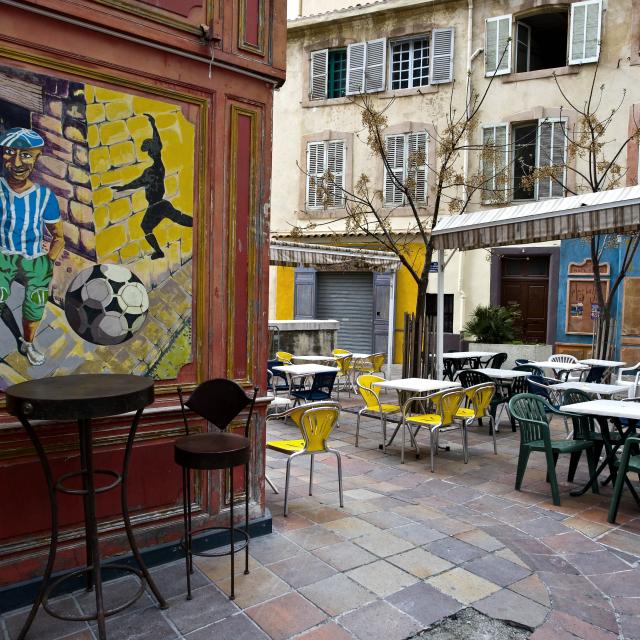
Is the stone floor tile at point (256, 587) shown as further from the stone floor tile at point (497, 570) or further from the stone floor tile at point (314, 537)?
the stone floor tile at point (497, 570)

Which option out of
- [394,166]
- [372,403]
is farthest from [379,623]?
[394,166]

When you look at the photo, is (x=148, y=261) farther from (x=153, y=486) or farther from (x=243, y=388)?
(x=153, y=486)

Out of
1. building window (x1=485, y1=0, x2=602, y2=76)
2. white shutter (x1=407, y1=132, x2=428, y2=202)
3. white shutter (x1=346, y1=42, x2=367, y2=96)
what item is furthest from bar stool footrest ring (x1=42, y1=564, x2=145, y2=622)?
white shutter (x1=346, y1=42, x2=367, y2=96)

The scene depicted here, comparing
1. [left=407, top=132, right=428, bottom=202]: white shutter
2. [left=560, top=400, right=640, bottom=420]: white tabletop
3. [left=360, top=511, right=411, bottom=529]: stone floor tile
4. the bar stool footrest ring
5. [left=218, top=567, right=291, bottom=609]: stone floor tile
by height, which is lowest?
[left=360, top=511, right=411, bottom=529]: stone floor tile

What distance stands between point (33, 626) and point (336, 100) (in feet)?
46.1

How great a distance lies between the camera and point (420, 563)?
3586mm

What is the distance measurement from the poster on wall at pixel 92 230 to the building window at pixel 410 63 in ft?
39.6

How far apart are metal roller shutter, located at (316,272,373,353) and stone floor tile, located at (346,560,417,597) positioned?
38.6 feet

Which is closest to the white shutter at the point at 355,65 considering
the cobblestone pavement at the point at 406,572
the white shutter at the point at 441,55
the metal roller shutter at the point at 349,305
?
the white shutter at the point at 441,55

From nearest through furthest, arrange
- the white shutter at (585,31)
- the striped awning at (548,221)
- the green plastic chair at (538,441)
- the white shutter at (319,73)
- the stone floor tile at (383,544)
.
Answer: the stone floor tile at (383,544) → the green plastic chair at (538,441) → the striped awning at (548,221) → the white shutter at (585,31) → the white shutter at (319,73)

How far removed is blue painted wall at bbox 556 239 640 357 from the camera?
12.0 metres

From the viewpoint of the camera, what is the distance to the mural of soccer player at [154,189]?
3.50 metres

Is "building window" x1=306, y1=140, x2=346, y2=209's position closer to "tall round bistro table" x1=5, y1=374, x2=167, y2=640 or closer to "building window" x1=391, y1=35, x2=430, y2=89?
"building window" x1=391, y1=35, x2=430, y2=89

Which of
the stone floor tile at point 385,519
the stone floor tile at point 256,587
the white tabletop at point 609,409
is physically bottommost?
the stone floor tile at point 385,519
